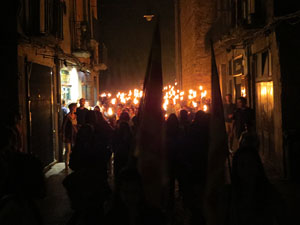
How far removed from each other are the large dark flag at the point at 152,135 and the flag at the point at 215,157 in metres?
0.60

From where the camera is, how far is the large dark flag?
12.3 feet

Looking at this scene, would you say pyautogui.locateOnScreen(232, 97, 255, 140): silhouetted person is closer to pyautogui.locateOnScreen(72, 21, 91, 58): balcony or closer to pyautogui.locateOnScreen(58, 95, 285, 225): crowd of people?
pyautogui.locateOnScreen(58, 95, 285, 225): crowd of people

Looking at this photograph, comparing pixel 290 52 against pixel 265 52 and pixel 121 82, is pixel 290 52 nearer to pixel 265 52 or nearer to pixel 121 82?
pixel 265 52

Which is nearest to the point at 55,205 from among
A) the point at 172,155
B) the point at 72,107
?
the point at 172,155

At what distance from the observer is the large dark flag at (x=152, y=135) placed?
12.3ft

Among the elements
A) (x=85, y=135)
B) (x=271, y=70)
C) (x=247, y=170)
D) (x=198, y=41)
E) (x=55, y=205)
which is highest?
(x=198, y=41)

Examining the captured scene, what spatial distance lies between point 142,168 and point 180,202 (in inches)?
155

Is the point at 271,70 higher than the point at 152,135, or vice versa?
the point at 271,70

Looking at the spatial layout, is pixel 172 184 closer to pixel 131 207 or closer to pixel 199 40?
pixel 131 207

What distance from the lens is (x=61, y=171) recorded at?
10688 millimetres

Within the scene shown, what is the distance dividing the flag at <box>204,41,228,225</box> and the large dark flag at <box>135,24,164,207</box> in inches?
23.7

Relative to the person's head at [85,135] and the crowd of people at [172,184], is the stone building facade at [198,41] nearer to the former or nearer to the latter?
the crowd of people at [172,184]

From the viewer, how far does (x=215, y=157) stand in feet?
13.9

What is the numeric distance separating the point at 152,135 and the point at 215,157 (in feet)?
2.53
